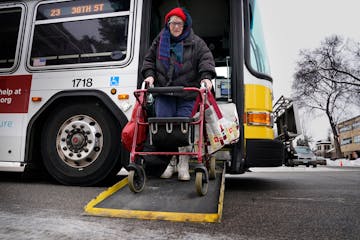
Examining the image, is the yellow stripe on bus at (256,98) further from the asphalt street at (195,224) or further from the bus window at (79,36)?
the bus window at (79,36)

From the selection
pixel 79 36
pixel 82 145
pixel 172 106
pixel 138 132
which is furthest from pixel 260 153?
pixel 79 36

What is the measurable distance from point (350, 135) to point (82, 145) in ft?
201

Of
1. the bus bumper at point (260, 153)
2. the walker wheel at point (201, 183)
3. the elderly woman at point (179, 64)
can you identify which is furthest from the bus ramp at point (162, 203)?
the bus bumper at point (260, 153)

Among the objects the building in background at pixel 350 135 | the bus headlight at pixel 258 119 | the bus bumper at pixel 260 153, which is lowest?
the bus bumper at pixel 260 153

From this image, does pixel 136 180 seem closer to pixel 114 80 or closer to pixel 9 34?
pixel 114 80

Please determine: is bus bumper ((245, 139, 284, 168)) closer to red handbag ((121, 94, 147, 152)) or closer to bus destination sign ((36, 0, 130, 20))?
red handbag ((121, 94, 147, 152))

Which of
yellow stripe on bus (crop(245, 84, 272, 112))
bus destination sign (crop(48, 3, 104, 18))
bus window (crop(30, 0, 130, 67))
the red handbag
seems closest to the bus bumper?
yellow stripe on bus (crop(245, 84, 272, 112))

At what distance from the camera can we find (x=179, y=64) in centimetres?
327

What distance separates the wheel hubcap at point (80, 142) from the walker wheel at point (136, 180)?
1.19 meters

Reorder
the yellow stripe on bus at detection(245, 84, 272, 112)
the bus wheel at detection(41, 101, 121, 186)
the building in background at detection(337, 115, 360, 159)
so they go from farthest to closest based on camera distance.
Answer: the building in background at detection(337, 115, 360, 159), the bus wheel at detection(41, 101, 121, 186), the yellow stripe on bus at detection(245, 84, 272, 112)

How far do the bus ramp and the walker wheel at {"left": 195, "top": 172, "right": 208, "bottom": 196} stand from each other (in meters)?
0.05

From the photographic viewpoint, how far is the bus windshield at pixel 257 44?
406 cm

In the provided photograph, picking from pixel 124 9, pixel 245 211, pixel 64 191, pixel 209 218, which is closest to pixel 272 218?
pixel 245 211

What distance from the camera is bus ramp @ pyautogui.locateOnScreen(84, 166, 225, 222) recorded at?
2334 millimetres
